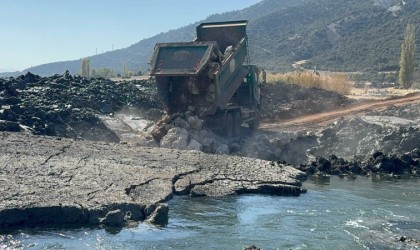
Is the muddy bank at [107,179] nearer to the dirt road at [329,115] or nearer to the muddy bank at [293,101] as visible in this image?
the dirt road at [329,115]

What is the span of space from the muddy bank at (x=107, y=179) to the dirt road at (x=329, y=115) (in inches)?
380

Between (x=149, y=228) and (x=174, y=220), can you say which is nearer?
(x=149, y=228)

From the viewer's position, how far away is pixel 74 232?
9.12m

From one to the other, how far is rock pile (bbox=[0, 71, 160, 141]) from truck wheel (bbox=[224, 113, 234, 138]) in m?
3.77

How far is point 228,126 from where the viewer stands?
20.0 m

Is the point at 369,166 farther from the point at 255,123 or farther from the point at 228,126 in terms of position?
the point at 255,123

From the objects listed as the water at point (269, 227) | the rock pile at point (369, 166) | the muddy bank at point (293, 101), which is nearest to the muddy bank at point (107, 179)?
the water at point (269, 227)

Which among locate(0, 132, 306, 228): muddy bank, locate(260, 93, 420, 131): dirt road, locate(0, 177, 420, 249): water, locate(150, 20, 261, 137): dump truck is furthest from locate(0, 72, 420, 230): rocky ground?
locate(150, 20, 261, 137): dump truck

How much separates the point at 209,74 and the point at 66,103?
23.8 ft

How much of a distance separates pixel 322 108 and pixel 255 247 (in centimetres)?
2200

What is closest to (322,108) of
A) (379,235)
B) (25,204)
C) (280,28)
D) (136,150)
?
(136,150)

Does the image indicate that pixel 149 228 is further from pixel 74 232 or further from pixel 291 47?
pixel 291 47

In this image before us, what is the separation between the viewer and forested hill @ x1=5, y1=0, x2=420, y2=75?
7844cm

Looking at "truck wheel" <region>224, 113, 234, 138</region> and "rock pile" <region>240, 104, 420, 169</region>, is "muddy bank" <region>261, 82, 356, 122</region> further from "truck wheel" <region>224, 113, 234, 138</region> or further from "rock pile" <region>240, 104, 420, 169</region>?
"rock pile" <region>240, 104, 420, 169</region>
